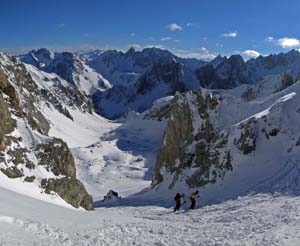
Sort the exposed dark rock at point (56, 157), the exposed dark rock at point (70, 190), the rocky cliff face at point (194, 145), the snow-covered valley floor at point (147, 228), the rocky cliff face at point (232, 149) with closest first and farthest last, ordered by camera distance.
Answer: the snow-covered valley floor at point (147, 228) < the exposed dark rock at point (70, 190) < the rocky cliff face at point (232, 149) < the exposed dark rock at point (56, 157) < the rocky cliff face at point (194, 145)

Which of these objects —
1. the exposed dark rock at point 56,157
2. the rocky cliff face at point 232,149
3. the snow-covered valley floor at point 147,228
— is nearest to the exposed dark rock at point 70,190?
the exposed dark rock at point 56,157

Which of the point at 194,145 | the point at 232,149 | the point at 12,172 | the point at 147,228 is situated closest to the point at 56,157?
the point at 12,172

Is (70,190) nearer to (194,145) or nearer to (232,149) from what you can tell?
(232,149)

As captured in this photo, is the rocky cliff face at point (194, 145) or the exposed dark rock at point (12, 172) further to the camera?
the rocky cliff face at point (194, 145)

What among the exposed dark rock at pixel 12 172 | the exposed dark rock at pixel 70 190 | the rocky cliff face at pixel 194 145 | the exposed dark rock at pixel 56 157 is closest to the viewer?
the exposed dark rock at pixel 12 172

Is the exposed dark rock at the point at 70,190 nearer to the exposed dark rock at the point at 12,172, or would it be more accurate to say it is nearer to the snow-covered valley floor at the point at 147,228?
the exposed dark rock at the point at 12,172

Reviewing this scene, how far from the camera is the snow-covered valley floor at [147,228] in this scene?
19.4 m

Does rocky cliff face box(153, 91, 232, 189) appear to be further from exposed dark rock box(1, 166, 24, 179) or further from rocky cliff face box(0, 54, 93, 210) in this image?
exposed dark rock box(1, 166, 24, 179)

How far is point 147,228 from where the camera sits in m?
23.0

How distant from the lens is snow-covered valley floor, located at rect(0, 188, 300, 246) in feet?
63.6

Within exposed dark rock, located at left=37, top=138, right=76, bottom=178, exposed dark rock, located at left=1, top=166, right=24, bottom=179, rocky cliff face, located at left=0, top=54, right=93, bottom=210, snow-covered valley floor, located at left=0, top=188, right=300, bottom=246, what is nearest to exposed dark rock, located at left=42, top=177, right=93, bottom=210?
rocky cliff face, located at left=0, top=54, right=93, bottom=210

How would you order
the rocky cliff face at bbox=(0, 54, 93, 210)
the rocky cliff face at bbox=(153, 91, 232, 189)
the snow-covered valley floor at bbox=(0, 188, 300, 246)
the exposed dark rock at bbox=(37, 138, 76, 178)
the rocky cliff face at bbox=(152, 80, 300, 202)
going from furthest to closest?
the rocky cliff face at bbox=(153, 91, 232, 189)
the exposed dark rock at bbox=(37, 138, 76, 178)
the rocky cliff face at bbox=(152, 80, 300, 202)
the rocky cliff face at bbox=(0, 54, 93, 210)
the snow-covered valley floor at bbox=(0, 188, 300, 246)

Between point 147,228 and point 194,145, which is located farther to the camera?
point 194,145

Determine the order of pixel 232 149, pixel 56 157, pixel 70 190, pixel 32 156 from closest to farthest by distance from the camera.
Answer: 1. pixel 32 156
2. pixel 56 157
3. pixel 70 190
4. pixel 232 149
